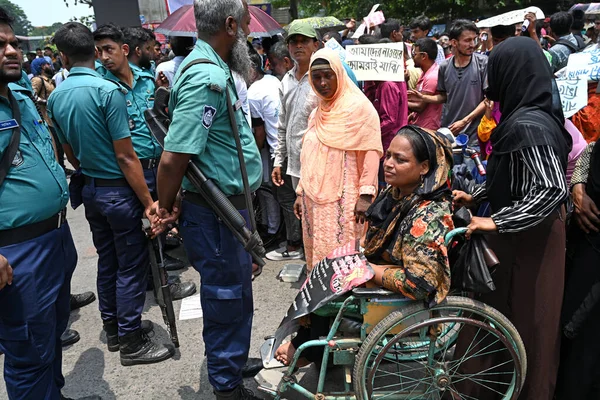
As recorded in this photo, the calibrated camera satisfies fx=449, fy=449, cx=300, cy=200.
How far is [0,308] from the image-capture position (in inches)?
77.2

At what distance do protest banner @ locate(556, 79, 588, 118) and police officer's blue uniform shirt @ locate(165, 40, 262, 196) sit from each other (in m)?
2.36

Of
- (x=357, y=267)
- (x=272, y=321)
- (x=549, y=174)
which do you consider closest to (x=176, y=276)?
(x=272, y=321)

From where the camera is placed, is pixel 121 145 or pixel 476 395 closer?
pixel 476 395

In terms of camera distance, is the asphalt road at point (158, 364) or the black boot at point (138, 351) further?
the black boot at point (138, 351)

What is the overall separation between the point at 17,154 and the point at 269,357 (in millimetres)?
1625

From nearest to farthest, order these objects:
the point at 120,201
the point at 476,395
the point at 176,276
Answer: the point at 476,395, the point at 120,201, the point at 176,276

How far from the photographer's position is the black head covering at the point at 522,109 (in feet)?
6.29

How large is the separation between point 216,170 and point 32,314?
1.06 meters

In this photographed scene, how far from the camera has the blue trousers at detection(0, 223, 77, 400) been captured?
78.2 inches

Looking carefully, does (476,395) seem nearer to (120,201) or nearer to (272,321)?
(272,321)

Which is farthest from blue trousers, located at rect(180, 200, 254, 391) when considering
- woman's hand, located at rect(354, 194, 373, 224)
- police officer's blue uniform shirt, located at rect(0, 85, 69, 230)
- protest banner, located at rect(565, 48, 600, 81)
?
protest banner, located at rect(565, 48, 600, 81)

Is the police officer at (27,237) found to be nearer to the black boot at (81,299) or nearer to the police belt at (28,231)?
the police belt at (28,231)

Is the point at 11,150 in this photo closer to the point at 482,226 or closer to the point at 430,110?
the point at 482,226

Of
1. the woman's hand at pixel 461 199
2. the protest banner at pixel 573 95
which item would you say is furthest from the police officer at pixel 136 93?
the protest banner at pixel 573 95
